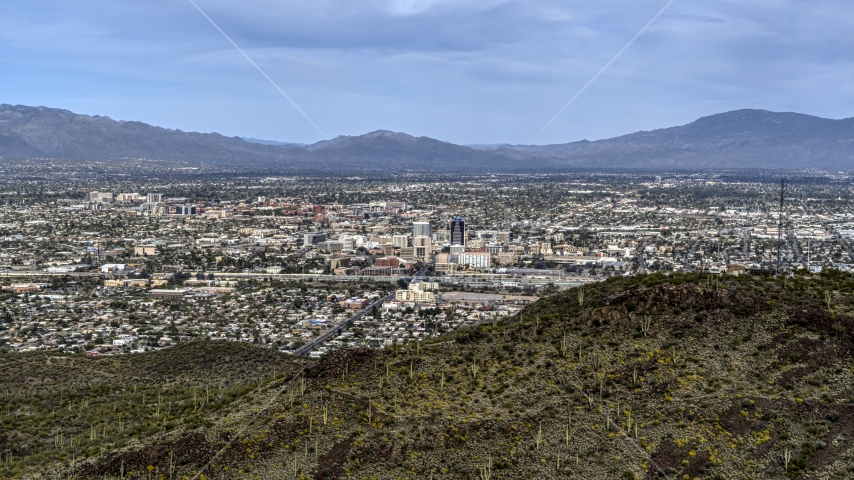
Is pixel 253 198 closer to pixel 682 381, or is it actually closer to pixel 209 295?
pixel 209 295

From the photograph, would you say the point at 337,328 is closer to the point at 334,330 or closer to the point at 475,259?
the point at 334,330

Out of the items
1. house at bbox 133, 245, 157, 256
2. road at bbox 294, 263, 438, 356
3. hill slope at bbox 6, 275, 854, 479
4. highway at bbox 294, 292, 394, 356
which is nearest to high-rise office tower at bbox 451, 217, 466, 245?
road at bbox 294, 263, 438, 356

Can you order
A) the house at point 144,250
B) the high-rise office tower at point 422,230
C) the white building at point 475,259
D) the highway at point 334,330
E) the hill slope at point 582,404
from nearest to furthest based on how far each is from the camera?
1. the hill slope at point 582,404
2. the highway at point 334,330
3. the white building at point 475,259
4. the house at point 144,250
5. the high-rise office tower at point 422,230

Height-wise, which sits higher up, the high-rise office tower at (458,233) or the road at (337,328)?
the high-rise office tower at (458,233)

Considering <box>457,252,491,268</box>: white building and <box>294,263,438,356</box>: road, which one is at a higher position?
<box>457,252,491,268</box>: white building

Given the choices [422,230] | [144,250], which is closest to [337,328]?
[144,250]

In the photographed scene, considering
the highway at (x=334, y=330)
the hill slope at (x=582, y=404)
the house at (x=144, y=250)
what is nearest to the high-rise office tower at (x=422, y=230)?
the house at (x=144, y=250)

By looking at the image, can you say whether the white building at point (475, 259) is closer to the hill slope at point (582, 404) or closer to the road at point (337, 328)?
the road at point (337, 328)

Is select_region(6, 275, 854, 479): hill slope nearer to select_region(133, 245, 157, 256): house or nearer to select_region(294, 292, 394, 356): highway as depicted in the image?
select_region(294, 292, 394, 356): highway
